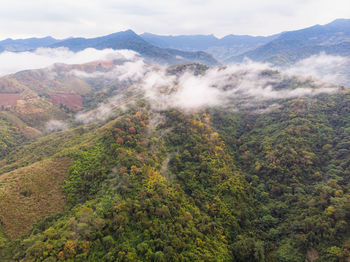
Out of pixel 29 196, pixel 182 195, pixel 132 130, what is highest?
pixel 132 130

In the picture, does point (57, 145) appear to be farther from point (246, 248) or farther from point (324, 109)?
point (324, 109)

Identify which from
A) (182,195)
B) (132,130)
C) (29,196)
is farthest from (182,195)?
(29,196)

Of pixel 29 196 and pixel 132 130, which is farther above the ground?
pixel 132 130

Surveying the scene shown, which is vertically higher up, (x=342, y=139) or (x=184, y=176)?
(x=342, y=139)

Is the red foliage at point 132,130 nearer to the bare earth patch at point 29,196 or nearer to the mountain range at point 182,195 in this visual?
the mountain range at point 182,195

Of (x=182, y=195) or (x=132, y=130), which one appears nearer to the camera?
(x=182, y=195)

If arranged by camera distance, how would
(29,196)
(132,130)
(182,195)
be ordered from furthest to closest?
(132,130)
(182,195)
(29,196)

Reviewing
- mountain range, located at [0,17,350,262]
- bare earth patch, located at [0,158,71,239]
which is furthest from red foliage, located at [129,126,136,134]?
bare earth patch, located at [0,158,71,239]

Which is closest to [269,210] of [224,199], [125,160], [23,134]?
[224,199]

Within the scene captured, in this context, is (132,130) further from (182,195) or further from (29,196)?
(29,196)
